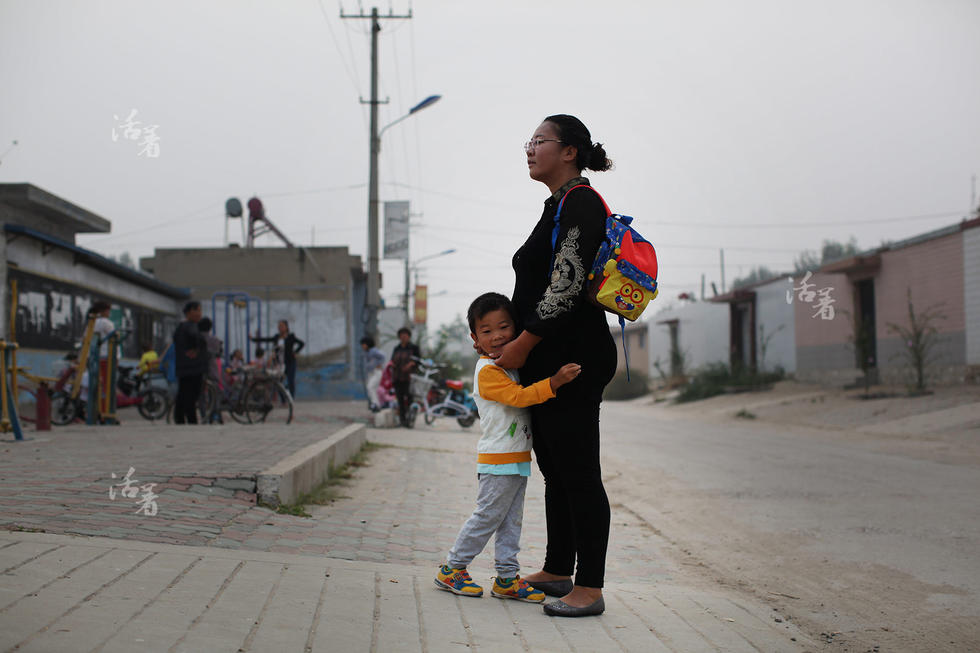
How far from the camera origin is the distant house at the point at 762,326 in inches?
1155

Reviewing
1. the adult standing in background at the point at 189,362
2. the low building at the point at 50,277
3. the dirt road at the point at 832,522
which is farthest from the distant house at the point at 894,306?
the low building at the point at 50,277

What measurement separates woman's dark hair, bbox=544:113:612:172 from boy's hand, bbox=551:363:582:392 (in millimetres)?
842

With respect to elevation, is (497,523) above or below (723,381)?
above

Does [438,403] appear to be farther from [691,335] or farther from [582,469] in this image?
[691,335]

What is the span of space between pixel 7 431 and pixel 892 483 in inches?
329

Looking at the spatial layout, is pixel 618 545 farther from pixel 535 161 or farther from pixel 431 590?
pixel 535 161

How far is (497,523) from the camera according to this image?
3443 mm

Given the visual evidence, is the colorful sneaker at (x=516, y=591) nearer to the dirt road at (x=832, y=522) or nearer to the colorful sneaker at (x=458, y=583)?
the colorful sneaker at (x=458, y=583)

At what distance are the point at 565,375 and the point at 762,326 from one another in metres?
27.7

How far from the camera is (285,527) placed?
16.0 feet

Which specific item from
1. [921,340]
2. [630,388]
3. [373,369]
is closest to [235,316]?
[373,369]

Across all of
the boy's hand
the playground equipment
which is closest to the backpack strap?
the boy's hand

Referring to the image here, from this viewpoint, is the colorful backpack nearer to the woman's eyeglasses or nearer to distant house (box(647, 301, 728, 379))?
the woman's eyeglasses

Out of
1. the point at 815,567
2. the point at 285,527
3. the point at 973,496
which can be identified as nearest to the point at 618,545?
the point at 815,567
